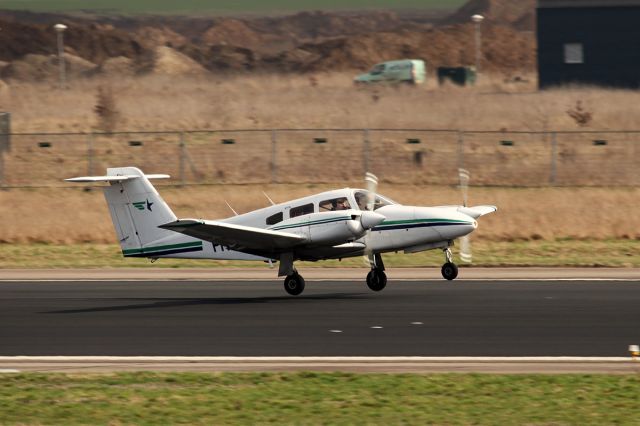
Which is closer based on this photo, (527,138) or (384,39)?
(527,138)

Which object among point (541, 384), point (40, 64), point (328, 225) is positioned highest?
point (40, 64)

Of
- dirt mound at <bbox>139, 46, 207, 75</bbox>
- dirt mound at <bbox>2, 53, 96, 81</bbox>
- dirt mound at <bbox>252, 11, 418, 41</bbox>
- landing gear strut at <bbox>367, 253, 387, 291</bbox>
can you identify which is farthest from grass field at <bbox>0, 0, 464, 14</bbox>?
landing gear strut at <bbox>367, 253, 387, 291</bbox>

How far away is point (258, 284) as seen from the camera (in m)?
25.1

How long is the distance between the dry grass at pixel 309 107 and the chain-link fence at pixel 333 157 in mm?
3770

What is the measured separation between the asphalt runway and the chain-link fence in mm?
16675

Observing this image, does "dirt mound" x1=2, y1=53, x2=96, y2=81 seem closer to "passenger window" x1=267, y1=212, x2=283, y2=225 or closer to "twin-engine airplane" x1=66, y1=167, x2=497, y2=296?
"twin-engine airplane" x1=66, y1=167, x2=497, y2=296

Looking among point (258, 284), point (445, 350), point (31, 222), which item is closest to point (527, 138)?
point (31, 222)

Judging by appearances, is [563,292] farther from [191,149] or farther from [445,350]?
[191,149]

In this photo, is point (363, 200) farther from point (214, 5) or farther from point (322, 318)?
point (214, 5)

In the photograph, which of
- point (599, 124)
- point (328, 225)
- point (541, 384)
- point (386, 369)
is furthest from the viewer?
point (599, 124)

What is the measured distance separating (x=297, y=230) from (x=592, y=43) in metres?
45.0

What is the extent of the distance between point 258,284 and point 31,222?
47.4ft

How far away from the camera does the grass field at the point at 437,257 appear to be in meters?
28.7

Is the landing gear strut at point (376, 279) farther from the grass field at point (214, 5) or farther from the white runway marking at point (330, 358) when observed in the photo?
the grass field at point (214, 5)
